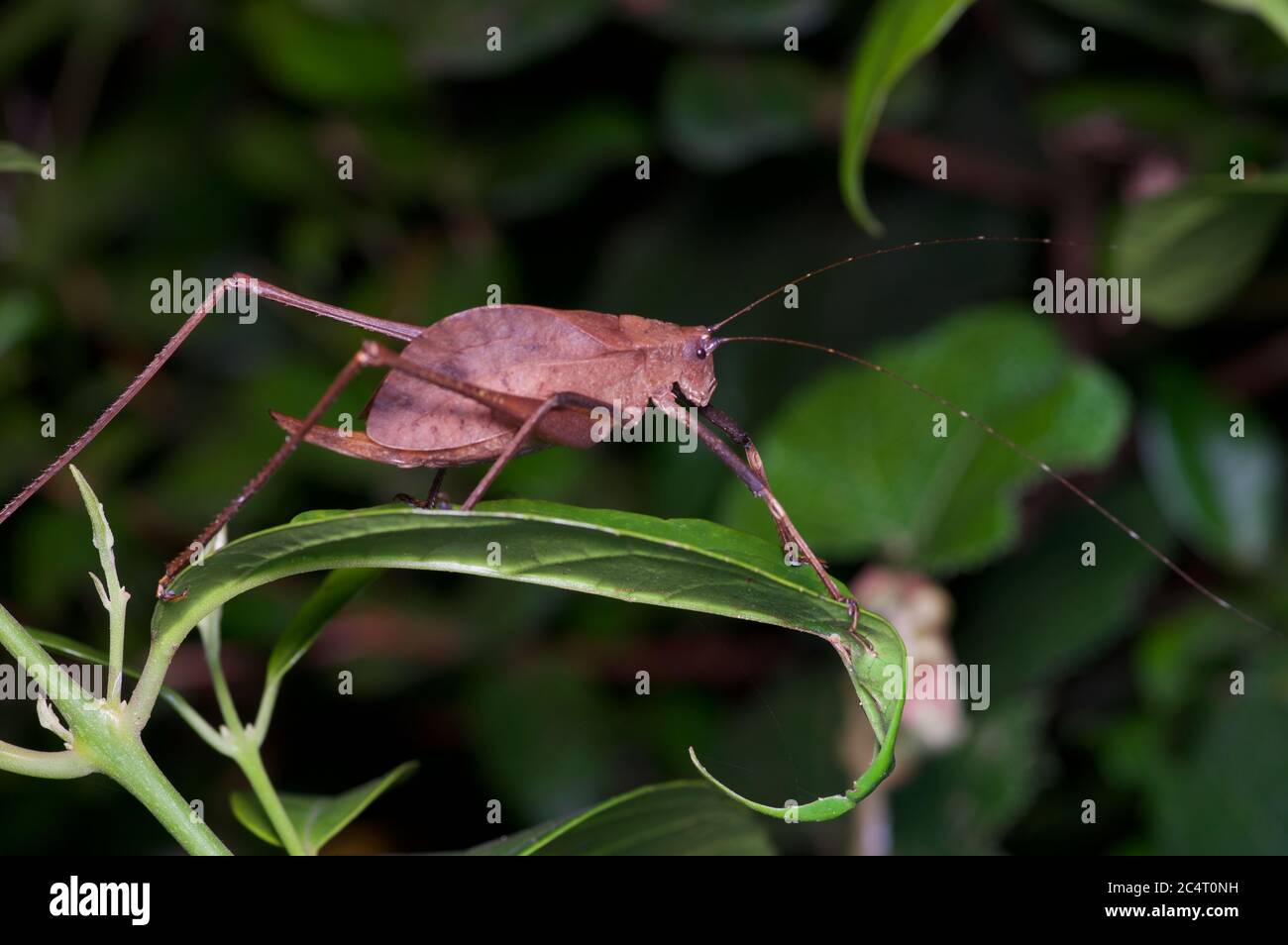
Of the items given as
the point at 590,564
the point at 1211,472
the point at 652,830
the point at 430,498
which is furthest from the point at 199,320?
the point at 1211,472

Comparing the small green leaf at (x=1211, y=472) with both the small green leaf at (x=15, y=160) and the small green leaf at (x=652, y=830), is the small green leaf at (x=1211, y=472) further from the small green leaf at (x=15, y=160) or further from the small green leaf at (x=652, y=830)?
the small green leaf at (x=15, y=160)

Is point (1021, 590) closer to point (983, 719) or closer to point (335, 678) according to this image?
point (983, 719)

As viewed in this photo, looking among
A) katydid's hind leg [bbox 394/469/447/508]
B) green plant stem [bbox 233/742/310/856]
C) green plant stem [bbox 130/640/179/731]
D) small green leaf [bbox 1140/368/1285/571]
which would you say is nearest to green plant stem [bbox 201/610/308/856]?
green plant stem [bbox 233/742/310/856]

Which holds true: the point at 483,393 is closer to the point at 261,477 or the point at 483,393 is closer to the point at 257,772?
the point at 261,477

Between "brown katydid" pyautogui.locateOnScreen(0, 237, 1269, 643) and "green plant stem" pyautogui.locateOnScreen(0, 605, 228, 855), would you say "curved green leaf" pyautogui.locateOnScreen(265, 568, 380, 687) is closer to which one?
"brown katydid" pyautogui.locateOnScreen(0, 237, 1269, 643)
